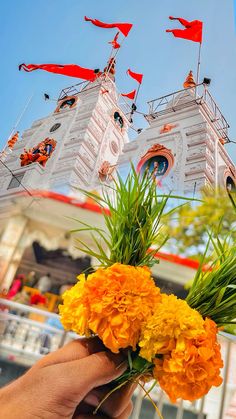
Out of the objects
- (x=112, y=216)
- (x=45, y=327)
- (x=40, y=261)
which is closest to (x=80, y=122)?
(x=40, y=261)

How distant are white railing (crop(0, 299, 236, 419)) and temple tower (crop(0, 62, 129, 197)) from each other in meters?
2.61

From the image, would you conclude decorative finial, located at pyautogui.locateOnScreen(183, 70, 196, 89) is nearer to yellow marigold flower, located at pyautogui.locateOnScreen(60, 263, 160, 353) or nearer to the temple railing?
the temple railing

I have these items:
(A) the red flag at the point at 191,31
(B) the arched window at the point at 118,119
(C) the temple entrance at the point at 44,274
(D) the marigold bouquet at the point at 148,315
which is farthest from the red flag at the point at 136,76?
(D) the marigold bouquet at the point at 148,315

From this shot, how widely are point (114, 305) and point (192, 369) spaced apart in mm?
98

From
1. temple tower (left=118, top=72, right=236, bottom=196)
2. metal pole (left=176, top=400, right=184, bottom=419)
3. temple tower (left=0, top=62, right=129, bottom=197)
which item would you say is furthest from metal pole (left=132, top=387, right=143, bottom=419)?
temple tower (left=0, top=62, right=129, bottom=197)

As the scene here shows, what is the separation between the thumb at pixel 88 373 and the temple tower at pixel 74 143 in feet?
11.9

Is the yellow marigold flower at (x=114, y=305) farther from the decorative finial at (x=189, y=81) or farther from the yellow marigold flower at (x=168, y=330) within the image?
the decorative finial at (x=189, y=81)

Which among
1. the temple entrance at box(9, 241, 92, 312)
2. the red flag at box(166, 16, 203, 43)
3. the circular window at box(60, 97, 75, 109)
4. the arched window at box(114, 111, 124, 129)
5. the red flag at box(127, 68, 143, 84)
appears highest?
the red flag at box(166, 16, 203, 43)

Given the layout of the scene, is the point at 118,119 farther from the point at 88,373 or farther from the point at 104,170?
the point at 88,373

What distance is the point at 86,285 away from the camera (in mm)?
398

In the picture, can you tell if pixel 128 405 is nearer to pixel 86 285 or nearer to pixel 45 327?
pixel 86 285

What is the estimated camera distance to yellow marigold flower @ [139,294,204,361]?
0.37 metres

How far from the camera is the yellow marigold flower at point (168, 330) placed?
37 centimetres

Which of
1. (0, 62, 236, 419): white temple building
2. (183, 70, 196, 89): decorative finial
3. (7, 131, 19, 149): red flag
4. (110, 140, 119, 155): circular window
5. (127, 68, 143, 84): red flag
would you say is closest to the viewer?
(0, 62, 236, 419): white temple building
